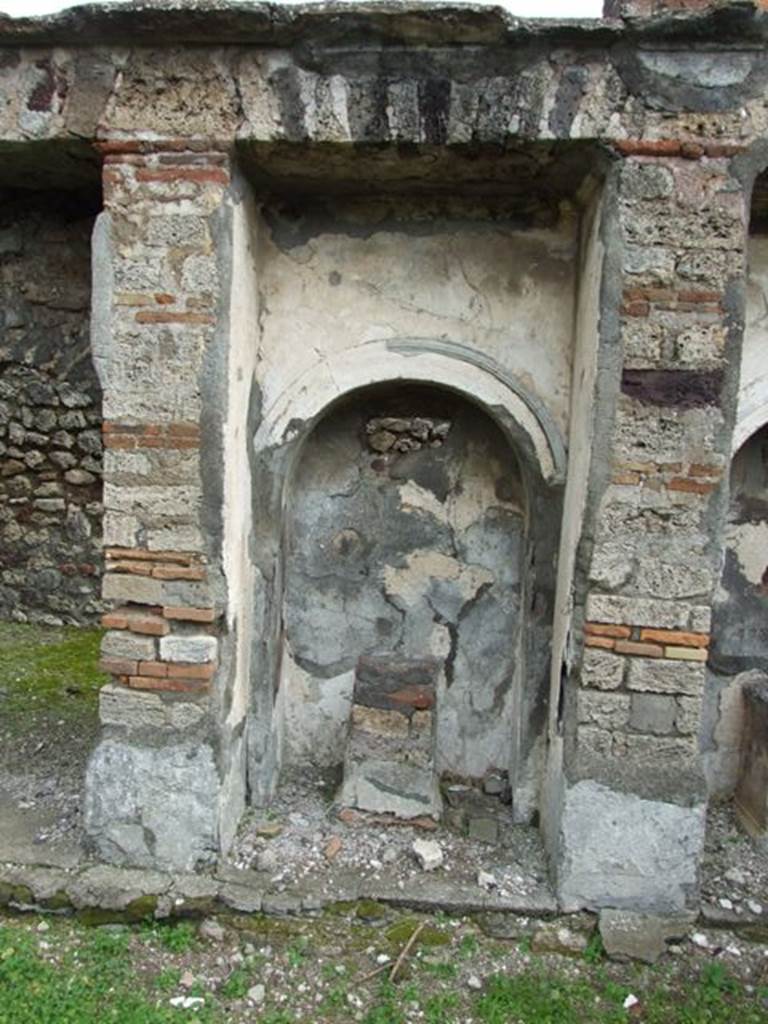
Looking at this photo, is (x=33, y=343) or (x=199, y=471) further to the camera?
(x=33, y=343)

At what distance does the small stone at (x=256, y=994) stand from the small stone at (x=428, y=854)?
79 centimetres

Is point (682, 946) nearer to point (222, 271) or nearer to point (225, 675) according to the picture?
point (225, 675)

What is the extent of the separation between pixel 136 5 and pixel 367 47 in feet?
2.57

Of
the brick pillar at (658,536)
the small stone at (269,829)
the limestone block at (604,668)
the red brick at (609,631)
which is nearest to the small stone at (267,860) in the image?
the small stone at (269,829)

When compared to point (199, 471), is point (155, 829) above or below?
below

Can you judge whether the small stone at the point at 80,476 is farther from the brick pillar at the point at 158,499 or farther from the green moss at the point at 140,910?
the green moss at the point at 140,910

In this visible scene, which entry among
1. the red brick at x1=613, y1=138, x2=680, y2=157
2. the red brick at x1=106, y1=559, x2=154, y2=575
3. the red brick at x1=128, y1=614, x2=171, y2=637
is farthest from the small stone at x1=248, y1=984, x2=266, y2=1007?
the red brick at x1=613, y1=138, x2=680, y2=157

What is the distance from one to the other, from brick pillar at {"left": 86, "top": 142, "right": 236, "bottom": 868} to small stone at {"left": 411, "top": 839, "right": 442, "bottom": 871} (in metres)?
0.82

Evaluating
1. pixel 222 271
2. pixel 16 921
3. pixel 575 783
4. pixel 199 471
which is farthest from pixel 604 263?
pixel 16 921

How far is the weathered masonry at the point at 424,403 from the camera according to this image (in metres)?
2.67

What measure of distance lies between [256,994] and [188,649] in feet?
3.94

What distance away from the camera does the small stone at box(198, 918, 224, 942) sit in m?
2.83

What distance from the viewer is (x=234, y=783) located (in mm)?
3270

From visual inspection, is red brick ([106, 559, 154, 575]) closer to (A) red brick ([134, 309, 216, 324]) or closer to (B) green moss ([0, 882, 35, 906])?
(A) red brick ([134, 309, 216, 324])
